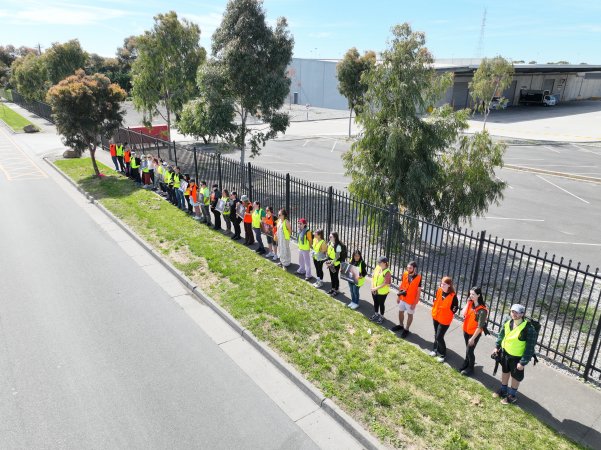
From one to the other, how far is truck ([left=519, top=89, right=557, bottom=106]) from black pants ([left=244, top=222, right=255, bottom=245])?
2611 inches

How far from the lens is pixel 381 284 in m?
7.66

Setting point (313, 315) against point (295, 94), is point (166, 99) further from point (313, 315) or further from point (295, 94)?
point (295, 94)

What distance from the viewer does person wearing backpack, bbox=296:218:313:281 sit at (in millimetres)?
9516

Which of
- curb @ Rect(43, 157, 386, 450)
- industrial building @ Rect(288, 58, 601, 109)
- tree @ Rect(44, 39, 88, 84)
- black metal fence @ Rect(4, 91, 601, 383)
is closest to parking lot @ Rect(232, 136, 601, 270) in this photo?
black metal fence @ Rect(4, 91, 601, 383)

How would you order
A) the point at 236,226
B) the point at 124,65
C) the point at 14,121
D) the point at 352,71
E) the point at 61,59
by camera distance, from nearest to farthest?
the point at 236,226 < the point at 352,71 < the point at 61,59 < the point at 14,121 < the point at 124,65

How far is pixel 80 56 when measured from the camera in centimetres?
3916

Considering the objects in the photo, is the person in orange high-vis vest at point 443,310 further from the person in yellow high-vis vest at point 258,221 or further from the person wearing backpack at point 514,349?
the person in yellow high-vis vest at point 258,221

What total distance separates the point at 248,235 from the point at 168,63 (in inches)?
591

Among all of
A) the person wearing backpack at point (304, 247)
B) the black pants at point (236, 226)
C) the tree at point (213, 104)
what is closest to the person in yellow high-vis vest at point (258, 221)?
the black pants at point (236, 226)

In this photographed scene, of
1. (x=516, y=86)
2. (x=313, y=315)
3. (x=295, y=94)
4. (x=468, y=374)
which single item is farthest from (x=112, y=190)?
(x=516, y=86)

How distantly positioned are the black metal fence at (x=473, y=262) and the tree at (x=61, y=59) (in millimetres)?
26220

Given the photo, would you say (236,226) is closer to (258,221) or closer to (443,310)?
(258,221)

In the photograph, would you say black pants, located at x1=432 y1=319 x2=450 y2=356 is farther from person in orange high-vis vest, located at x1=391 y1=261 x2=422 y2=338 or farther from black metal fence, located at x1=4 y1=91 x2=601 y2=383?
black metal fence, located at x1=4 y1=91 x2=601 y2=383

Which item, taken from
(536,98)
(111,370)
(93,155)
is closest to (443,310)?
(111,370)
